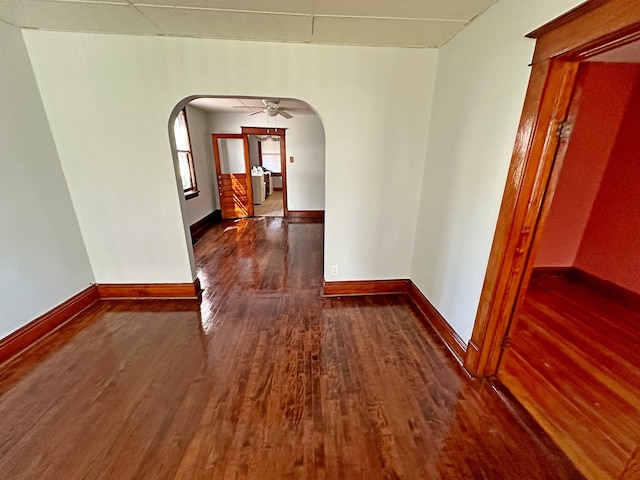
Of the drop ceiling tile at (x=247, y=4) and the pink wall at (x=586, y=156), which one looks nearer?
the drop ceiling tile at (x=247, y=4)

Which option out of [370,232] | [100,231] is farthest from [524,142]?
[100,231]

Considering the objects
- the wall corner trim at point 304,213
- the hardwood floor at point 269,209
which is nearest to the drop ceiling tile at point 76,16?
the wall corner trim at point 304,213

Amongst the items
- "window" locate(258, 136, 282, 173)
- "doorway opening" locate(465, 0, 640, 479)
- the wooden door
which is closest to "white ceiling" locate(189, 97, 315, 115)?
the wooden door

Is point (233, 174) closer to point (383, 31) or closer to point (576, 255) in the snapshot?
point (383, 31)

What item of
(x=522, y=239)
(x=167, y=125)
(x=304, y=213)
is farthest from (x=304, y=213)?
(x=522, y=239)

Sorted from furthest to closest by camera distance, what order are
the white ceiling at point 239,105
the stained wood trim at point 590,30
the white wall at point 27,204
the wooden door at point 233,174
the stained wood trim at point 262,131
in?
1. the wooden door at point 233,174
2. the stained wood trim at point 262,131
3. the white ceiling at point 239,105
4. the white wall at point 27,204
5. the stained wood trim at point 590,30

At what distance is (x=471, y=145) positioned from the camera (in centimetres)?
193

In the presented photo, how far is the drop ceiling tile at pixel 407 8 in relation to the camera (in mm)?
1667

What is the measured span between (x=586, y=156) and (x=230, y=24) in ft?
11.9

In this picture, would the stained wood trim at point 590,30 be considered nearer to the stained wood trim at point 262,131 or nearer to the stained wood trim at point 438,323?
the stained wood trim at point 438,323

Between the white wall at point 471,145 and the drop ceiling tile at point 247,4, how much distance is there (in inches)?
45.8

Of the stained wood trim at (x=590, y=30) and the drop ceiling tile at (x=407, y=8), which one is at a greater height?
the drop ceiling tile at (x=407, y=8)

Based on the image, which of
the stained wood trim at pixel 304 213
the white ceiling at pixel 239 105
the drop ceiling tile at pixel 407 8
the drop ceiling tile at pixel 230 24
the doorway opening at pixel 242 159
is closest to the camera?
the drop ceiling tile at pixel 407 8

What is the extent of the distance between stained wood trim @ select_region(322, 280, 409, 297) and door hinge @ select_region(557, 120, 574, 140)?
191cm
